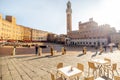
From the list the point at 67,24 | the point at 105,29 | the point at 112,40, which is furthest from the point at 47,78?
the point at 67,24

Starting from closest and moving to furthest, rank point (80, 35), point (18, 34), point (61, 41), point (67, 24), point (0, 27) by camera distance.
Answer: point (0, 27) → point (80, 35) → point (18, 34) → point (61, 41) → point (67, 24)

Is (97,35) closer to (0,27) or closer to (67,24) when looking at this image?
(67,24)

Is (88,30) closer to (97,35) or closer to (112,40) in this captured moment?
(97,35)

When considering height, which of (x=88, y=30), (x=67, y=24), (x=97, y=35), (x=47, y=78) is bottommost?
(x=47, y=78)

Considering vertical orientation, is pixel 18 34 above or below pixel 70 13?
below

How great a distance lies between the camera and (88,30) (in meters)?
46.0

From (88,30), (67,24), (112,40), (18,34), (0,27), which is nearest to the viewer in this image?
(112,40)

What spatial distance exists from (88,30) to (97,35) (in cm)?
600

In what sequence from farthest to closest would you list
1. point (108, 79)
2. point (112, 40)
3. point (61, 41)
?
point (61, 41) < point (112, 40) < point (108, 79)

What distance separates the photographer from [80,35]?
49.9 meters

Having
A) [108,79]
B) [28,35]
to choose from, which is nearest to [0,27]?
[28,35]

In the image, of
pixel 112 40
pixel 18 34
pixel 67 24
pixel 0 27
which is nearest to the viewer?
pixel 112 40

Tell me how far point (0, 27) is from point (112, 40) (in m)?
49.7

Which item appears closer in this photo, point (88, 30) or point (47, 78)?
point (47, 78)
